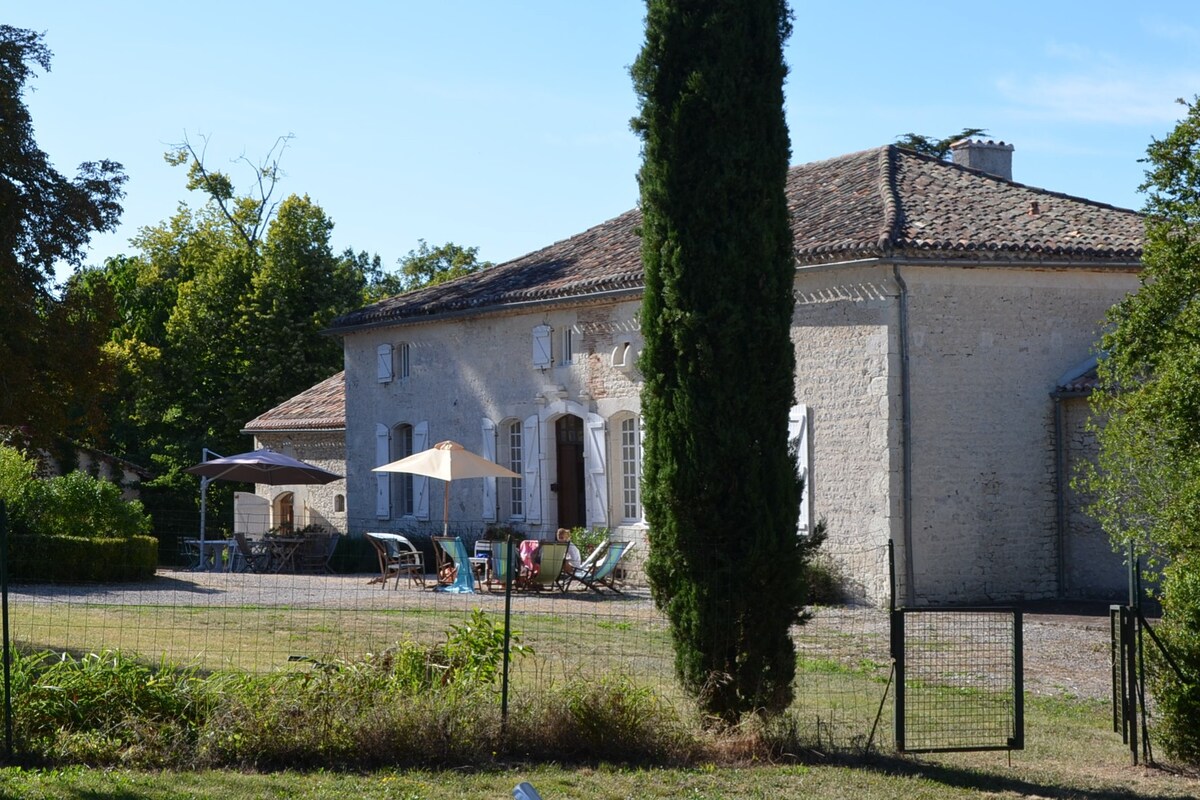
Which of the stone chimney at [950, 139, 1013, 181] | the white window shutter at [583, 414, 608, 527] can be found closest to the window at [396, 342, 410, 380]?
the white window shutter at [583, 414, 608, 527]

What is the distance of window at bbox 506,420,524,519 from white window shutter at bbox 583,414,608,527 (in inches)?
74.9

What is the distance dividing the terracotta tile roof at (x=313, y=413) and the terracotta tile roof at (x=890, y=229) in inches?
181

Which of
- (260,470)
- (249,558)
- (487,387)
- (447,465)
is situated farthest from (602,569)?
(249,558)

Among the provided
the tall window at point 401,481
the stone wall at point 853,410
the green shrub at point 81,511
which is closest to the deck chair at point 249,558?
the tall window at point 401,481

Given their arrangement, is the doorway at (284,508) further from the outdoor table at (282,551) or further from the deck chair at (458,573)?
the deck chair at (458,573)

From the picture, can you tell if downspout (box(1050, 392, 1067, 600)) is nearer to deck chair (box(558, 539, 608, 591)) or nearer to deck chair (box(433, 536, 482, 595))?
deck chair (box(558, 539, 608, 591))

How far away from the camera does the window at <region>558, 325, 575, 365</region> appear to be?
2005 cm

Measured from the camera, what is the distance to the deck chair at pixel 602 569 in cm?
1744

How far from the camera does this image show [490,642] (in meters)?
7.98

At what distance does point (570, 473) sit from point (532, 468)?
0.59 metres

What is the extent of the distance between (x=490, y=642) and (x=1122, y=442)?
506 centimetres

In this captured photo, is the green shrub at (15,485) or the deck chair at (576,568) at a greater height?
the green shrub at (15,485)

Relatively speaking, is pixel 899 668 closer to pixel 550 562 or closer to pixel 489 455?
pixel 550 562

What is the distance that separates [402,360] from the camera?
23453 mm
